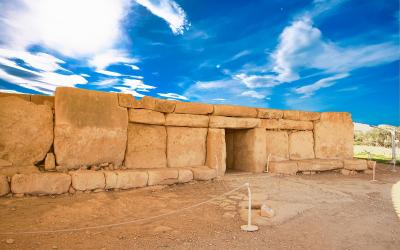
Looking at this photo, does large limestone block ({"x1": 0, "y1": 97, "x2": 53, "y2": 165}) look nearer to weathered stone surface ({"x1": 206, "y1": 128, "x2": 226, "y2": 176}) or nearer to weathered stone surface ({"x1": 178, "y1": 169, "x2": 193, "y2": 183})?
weathered stone surface ({"x1": 178, "y1": 169, "x2": 193, "y2": 183})

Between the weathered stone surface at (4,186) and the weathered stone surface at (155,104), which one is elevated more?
the weathered stone surface at (155,104)

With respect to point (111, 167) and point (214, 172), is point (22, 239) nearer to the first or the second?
point (111, 167)

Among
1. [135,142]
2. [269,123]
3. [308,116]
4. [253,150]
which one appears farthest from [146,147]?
[308,116]

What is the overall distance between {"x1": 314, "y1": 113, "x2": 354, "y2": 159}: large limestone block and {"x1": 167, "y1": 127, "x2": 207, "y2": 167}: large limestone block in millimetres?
4183

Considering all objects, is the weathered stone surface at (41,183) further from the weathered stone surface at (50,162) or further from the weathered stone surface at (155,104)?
the weathered stone surface at (155,104)

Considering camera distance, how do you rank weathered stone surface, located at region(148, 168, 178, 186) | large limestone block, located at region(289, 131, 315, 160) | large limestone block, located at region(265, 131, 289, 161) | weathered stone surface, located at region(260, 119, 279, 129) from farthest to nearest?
large limestone block, located at region(289, 131, 315, 160), large limestone block, located at region(265, 131, 289, 161), weathered stone surface, located at region(260, 119, 279, 129), weathered stone surface, located at region(148, 168, 178, 186)

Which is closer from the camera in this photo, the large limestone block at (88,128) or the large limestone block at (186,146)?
the large limestone block at (88,128)

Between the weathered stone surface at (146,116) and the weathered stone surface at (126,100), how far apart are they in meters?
0.14

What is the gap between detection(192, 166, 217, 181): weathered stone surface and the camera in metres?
6.41

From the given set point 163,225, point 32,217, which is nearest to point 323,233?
point 163,225

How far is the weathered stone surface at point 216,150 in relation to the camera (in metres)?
6.88

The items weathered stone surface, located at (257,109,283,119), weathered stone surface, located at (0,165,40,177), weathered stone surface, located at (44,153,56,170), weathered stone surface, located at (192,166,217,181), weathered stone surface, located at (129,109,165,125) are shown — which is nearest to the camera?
weathered stone surface, located at (0,165,40,177)

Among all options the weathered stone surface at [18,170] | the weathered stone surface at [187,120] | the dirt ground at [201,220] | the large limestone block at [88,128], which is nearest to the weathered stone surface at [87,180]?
the dirt ground at [201,220]

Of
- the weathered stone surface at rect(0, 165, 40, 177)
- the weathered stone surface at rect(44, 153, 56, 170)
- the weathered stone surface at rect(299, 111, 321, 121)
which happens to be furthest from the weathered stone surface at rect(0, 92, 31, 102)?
the weathered stone surface at rect(299, 111, 321, 121)
